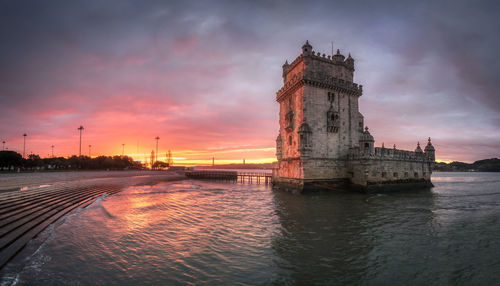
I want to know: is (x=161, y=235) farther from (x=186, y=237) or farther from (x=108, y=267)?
(x=108, y=267)

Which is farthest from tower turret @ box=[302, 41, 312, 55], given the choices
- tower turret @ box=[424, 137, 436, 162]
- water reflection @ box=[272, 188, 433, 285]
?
tower turret @ box=[424, 137, 436, 162]

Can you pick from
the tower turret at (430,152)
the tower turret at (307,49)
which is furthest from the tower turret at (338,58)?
the tower turret at (430,152)

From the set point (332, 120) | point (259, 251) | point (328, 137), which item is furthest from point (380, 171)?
point (259, 251)

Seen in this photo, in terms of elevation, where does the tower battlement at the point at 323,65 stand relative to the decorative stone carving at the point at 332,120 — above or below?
above

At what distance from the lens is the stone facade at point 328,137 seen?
2698cm

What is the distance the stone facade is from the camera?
2698 centimetres

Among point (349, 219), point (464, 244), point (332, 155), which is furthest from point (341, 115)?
point (464, 244)

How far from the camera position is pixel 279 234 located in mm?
10930

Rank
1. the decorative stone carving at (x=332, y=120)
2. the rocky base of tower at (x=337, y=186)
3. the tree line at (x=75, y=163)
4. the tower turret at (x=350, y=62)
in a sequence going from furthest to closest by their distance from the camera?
1. the tree line at (x=75, y=163)
2. the tower turret at (x=350, y=62)
3. the decorative stone carving at (x=332, y=120)
4. the rocky base of tower at (x=337, y=186)

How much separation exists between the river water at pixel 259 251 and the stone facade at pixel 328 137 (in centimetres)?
1257

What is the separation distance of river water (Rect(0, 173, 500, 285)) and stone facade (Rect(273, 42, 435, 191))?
41.2ft

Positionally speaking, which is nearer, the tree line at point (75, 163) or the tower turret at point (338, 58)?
the tower turret at point (338, 58)

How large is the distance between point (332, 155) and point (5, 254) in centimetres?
2810

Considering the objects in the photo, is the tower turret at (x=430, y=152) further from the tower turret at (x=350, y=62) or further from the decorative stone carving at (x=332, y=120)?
the decorative stone carving at (x=332, y=120)
